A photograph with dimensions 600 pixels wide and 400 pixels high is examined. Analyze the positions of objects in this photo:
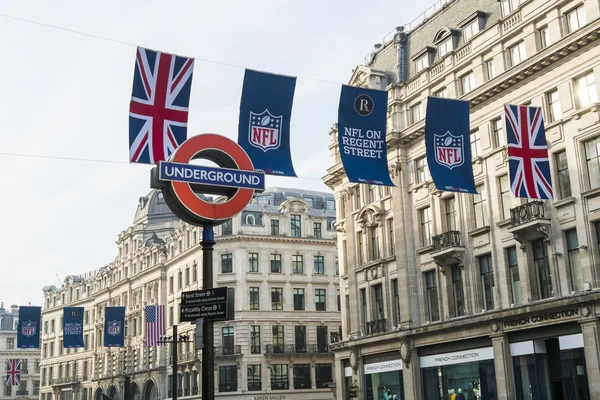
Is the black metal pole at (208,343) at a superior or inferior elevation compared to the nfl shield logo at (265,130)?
inferior

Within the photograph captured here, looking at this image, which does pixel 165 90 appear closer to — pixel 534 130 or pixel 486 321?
pixel 534 130

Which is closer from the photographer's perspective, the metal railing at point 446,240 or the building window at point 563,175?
the building window at point 563,175

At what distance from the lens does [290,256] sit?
258ft

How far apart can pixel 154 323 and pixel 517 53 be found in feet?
109

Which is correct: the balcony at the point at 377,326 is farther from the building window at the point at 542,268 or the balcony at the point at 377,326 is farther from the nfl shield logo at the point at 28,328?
the nfl shield logo at the point at 28,328

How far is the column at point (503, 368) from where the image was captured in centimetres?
3894

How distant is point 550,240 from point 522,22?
36.2 ft

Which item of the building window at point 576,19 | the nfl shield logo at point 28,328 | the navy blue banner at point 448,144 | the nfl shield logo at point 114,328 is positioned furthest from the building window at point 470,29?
the nfl shield logo at point 28,328

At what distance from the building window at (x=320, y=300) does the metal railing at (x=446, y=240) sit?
35208mm

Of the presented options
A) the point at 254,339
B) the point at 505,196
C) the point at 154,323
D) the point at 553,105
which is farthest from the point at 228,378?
the point at 553,105

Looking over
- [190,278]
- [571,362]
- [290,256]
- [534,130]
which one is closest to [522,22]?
[534,130]

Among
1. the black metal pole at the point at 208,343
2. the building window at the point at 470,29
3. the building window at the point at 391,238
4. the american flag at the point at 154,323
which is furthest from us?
the american flag at the point at 154,323

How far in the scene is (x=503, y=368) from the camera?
3925 cm

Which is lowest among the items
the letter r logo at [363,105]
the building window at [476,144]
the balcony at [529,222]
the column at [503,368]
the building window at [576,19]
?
the column at [503,368]
